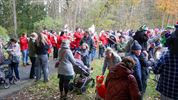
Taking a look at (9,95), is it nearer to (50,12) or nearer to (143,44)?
(143,44)

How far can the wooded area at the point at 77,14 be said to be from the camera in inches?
1361

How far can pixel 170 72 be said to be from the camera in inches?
230

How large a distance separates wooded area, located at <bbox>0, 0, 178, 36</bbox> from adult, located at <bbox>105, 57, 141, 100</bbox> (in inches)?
781

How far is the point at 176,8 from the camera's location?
2103 inches

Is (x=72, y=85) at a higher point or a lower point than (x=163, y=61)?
lower

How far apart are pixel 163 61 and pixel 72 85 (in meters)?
6.36

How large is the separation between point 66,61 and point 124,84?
4.80 m

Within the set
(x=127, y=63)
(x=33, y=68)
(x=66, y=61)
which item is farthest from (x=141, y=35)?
(x=33, y=68)

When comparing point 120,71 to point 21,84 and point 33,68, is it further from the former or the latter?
point 33,68

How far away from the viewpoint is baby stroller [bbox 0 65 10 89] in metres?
13.5

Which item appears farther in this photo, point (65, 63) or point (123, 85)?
point (65, 63)

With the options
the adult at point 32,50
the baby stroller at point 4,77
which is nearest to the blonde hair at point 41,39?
the adult at point 32,50

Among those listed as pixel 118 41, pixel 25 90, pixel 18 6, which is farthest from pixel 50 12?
pixel 25 90

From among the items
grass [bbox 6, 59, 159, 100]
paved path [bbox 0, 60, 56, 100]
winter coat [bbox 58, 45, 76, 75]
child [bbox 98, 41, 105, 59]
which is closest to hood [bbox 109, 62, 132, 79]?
winter coat [bbox 58, 45, 76, 75]
